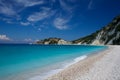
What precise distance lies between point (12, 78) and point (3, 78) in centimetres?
70

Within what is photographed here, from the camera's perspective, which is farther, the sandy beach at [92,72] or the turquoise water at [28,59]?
the turquoise water at [28,59]

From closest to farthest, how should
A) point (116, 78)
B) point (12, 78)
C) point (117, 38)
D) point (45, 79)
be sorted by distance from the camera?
point (116, 78) → point (45, 79) → point (12, 78) → point (117, 38)

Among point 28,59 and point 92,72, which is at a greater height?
point 28,59

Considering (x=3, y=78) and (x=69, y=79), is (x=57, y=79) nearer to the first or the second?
(x=69, y=79)

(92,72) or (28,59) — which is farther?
(28,59)

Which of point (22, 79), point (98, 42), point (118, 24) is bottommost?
point (22, 79)

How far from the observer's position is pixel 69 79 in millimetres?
10156

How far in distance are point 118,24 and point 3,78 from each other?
348 ft

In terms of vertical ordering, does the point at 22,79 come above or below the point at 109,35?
below

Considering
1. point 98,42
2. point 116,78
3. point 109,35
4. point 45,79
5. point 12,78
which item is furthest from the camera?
point 98,42

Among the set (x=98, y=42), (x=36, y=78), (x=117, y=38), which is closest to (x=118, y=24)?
(x=117, y=38)

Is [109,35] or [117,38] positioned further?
[109,35]

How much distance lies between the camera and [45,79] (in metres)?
→ 11.1

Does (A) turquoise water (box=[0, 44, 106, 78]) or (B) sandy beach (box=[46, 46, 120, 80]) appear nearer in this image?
(B) sandy beach (box=[46, 46, 120, 80])
